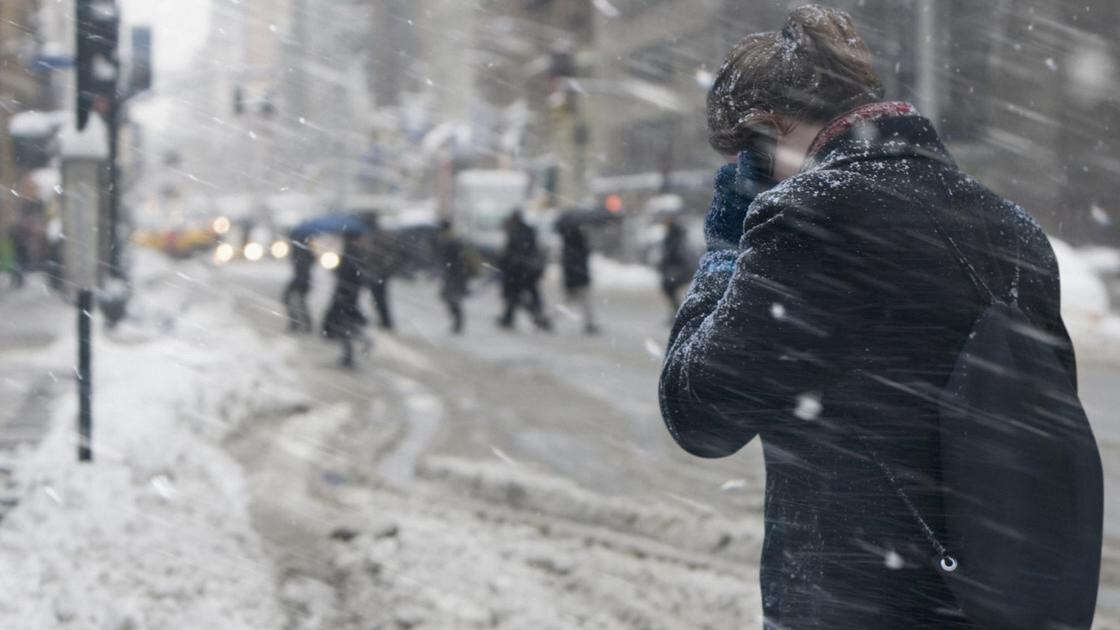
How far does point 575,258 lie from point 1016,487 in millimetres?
16673

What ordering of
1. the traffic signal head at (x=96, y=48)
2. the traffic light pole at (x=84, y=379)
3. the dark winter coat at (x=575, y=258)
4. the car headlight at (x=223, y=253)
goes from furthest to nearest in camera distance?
the car headlight at (x=223, y=253)
the dark winter coat at (x=575, y=258)
the traffic signal head at (x=96, y=48)
the traffic light pole at (x=84, y=379)

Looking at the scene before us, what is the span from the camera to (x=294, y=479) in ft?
23.9

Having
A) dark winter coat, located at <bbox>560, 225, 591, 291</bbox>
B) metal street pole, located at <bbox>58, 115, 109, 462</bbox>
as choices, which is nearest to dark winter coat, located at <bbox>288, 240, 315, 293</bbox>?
dark winter coat, located at <bbox>560, 225, 591, 291</bbox>

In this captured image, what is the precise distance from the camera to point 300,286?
648 inches

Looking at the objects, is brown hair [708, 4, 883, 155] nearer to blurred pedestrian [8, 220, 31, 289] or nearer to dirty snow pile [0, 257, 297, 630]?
dirty snow pile [0, 257, 297, 630]

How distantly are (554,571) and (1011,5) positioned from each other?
22.1m

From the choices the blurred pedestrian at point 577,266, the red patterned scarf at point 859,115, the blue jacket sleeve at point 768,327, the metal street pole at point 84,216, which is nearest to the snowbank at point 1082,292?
the blurred pedestrian at point 577,266

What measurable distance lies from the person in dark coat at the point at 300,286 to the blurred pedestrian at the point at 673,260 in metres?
5.69

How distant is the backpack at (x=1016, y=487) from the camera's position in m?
1.51

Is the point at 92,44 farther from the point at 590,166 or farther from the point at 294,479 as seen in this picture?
the point at 590,166

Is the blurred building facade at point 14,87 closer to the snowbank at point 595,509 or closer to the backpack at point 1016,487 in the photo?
the snowbank at point 595,509

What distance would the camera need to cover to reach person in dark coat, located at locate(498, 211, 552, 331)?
60.9 ft

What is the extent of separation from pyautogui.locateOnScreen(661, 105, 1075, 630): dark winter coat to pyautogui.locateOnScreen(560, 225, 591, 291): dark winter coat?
53.7ft

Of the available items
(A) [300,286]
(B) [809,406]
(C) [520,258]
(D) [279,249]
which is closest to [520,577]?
(B) [809,406]
